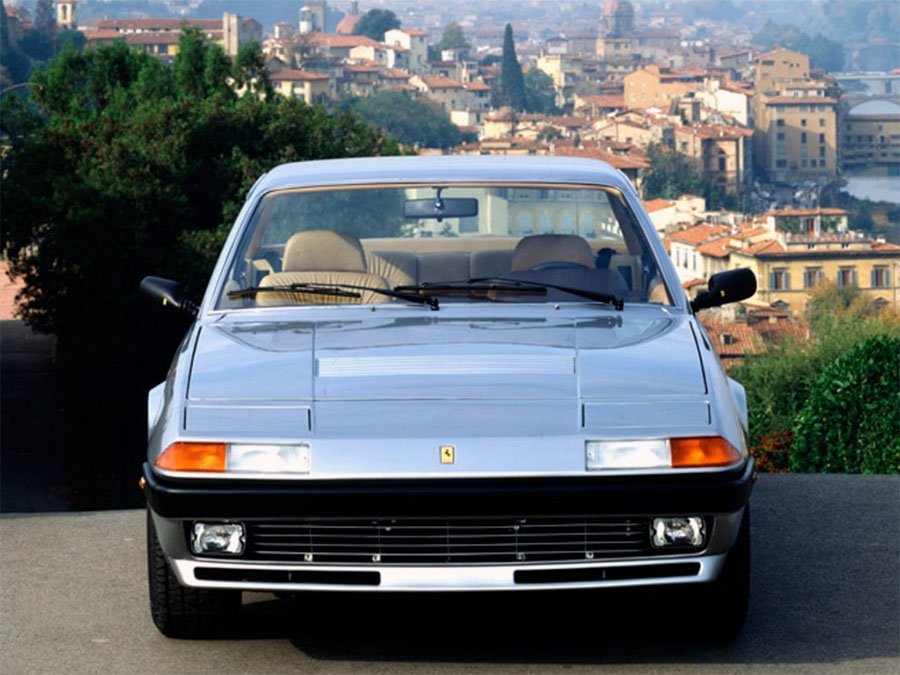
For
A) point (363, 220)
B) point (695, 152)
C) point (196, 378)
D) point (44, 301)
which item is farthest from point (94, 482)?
point (695, 152)

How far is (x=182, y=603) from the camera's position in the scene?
4418 millimetres

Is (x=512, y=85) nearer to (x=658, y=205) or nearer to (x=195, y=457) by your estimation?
(x=658, y=205)

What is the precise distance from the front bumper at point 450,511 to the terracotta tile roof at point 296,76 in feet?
435

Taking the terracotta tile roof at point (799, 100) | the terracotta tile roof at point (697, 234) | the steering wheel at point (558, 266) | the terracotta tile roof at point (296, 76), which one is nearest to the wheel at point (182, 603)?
the steering wheel at point (558, 266)

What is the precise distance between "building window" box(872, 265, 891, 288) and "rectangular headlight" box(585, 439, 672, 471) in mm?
77763

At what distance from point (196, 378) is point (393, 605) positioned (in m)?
0.98

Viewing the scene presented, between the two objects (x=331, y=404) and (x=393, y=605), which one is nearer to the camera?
(x=331, y=404)

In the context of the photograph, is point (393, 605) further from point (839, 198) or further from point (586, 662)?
point (839, 198)

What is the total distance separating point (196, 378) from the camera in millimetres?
4348

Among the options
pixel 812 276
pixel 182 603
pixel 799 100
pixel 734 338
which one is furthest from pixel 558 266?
pixel 799 100

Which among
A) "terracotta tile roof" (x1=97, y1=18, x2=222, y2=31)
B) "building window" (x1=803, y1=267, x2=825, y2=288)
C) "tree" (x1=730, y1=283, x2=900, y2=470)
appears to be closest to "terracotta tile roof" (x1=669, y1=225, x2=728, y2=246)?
"building window" (x1=803, y1=267, x2=825, y2=288)

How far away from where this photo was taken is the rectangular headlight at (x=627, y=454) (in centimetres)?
397

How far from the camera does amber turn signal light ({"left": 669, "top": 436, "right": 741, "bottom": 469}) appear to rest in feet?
13.1

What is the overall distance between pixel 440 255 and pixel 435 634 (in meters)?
1.69
